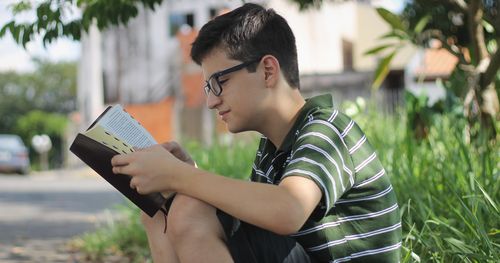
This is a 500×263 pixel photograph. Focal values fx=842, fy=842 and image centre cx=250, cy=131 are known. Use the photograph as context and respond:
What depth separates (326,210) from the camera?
6.64 feet

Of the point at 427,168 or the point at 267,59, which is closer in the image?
the point at 267,59

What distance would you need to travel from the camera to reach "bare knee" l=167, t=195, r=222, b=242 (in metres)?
2.11

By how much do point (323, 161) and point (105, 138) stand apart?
0.61 m

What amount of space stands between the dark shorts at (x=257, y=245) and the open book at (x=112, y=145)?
0.23 m

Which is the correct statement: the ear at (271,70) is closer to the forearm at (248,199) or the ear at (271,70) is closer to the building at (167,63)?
the forearm at (248,199)

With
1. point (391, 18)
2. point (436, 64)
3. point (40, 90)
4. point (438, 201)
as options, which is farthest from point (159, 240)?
point (40, 90)

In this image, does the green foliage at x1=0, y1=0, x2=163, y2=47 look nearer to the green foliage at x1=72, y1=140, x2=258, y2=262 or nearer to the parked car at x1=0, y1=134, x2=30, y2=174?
the green foliage at x1=72, y1=140, x2=258, y2=262

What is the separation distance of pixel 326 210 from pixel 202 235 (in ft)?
1.05

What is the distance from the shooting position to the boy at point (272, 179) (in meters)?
2.00

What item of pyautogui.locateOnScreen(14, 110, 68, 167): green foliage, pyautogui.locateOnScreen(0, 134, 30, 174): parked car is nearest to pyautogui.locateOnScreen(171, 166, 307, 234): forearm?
pyautogui.locateOnScreen(0, 134, 30, 174): parked car

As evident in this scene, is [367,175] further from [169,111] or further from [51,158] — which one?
[51,158]

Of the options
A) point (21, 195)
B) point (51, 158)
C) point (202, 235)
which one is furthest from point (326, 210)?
point (51, 158)

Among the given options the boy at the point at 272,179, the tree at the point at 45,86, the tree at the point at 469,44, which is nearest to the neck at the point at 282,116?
the boy at the point at 272,179

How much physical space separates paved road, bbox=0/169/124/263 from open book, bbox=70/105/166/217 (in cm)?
292
